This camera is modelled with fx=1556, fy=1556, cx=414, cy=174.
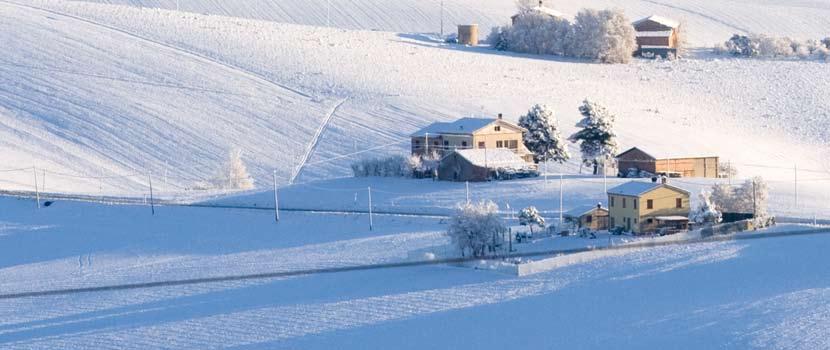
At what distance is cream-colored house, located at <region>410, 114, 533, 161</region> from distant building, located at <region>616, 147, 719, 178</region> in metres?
3.48

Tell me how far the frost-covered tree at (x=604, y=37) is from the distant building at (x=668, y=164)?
27539mm

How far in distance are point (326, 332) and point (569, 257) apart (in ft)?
22.3

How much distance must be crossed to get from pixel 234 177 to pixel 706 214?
1896cm

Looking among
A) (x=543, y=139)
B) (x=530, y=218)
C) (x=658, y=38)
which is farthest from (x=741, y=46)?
(x=530, y=218)

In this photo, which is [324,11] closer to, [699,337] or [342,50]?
[342,50]

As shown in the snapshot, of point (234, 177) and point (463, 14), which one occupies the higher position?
point (463, 14)

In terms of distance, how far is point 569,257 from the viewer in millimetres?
34000

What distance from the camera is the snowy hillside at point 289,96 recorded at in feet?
185

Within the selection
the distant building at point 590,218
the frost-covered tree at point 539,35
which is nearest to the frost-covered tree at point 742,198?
the distant building at point 590,218

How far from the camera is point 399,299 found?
32031 millimetres

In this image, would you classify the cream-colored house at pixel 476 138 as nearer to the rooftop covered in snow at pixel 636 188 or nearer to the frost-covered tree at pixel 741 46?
the rooftop covered in snow at pixel 636 188

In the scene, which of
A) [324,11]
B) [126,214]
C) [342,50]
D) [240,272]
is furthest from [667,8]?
[240,272]

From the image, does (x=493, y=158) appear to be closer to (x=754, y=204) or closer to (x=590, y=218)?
(x=590, y=218)

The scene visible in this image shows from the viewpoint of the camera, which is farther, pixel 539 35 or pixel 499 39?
pixel 499 39
